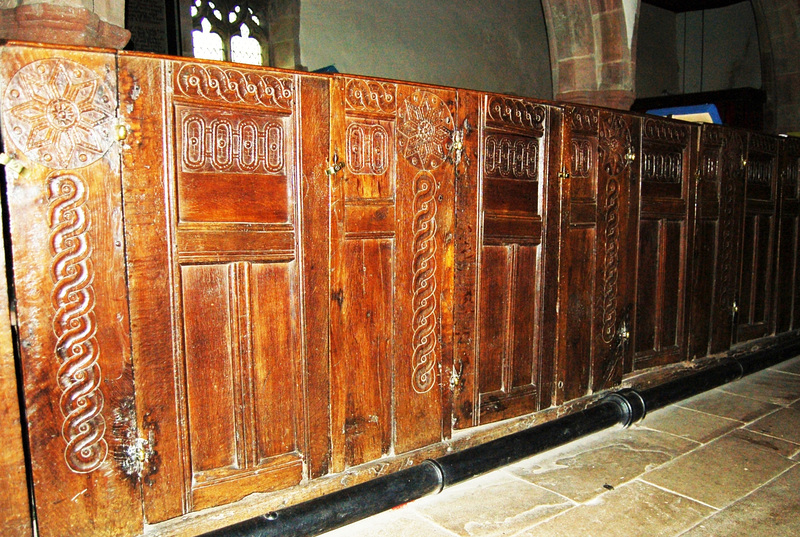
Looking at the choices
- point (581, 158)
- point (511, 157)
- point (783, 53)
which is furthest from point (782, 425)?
point (783, 53)

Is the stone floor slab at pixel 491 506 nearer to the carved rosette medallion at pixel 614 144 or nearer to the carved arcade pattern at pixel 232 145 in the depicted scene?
the carved arcade pattern at pixel 232 145

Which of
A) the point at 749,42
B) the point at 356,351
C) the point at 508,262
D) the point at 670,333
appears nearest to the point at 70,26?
the point at 356,351

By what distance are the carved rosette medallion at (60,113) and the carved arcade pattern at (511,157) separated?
146 centimetres

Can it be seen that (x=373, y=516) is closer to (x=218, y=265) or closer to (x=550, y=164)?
(x=218, y=265)

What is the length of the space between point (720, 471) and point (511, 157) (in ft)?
5.54

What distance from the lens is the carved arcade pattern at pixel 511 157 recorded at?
2453 millimetres

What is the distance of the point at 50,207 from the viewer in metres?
1.56

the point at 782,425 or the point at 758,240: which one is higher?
the point at 758,240

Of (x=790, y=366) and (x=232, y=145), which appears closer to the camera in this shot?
(x=232, y=145)

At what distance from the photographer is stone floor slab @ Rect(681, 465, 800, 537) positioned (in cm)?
207

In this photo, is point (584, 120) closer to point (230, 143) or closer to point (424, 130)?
point (424, 130)

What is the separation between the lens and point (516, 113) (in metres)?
2.52

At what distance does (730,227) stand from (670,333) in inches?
34.9

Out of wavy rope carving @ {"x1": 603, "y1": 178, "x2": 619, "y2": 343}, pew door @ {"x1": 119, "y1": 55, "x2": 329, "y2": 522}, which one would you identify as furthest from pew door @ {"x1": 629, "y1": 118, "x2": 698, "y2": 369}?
pew door @ {"x1": 119, "y1": 55, "x2": 329, "y2": 522}
